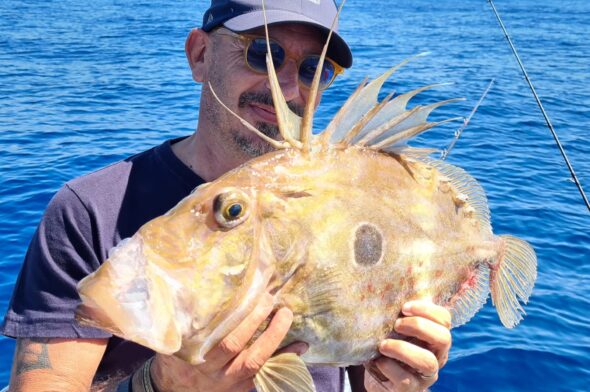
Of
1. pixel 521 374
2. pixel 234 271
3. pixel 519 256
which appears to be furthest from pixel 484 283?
pixel 521 374

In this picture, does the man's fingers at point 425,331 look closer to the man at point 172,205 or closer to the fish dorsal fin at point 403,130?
the man at point 172,205

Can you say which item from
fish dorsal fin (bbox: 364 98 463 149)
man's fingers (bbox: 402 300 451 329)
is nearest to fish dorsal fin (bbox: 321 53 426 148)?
fish dorsal fin (bbox: 364 98 463 149)

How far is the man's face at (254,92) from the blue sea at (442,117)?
3.53 meters

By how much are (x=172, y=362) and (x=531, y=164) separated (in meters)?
10.5

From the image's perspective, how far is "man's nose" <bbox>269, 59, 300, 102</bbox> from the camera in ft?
10.7

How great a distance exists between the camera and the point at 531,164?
11344mm

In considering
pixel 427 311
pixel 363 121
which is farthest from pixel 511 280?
pixel 363 121

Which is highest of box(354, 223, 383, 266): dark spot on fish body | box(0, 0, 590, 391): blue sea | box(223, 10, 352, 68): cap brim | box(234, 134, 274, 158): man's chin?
box(223, 10, 352, 68): cap brim

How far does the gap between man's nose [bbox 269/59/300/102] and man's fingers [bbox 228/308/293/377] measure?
1.60 metres

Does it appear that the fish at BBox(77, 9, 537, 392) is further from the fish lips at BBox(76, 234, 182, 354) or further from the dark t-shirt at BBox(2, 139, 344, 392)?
the dark t-shirt at BBox(2, 139, 344, 392)

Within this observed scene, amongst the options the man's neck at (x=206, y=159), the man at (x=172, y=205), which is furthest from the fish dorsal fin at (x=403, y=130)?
the man's neck at (x=206, y=159)

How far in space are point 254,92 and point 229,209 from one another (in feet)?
4.84

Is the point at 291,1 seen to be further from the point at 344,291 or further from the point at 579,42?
the point at 579,42

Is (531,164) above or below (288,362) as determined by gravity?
below
